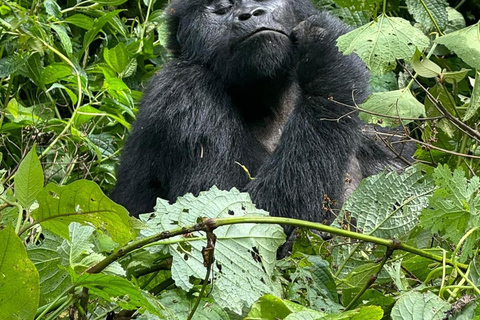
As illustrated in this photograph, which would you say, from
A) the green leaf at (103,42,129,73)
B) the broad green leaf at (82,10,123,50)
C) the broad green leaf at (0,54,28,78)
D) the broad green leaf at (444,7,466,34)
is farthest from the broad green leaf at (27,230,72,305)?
the broad green leaf at (444,7,466,34)

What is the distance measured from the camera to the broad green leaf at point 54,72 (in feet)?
11.3

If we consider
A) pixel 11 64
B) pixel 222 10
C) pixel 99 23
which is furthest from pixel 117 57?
pixel 222 10

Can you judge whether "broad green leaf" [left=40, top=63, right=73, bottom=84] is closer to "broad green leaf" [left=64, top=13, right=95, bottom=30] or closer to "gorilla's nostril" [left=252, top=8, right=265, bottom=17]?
"broad green leaf" [left=64, top=13, right=95, bottom=30]

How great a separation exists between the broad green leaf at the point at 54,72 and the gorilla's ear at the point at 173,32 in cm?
47

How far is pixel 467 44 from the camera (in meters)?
1.87

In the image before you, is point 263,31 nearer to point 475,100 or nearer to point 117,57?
point 117,57

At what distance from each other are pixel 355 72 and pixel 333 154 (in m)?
0.39

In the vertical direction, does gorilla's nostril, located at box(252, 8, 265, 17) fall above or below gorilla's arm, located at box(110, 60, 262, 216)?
above

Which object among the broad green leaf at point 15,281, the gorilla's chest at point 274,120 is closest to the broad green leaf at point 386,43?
the broad green leaf at point 15,281

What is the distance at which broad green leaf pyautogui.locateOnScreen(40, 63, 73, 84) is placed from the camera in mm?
3459

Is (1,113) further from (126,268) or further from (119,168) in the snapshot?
(126,268)

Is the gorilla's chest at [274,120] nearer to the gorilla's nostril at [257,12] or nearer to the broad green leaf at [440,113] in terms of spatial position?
the gorilla's nostril at [257,12]

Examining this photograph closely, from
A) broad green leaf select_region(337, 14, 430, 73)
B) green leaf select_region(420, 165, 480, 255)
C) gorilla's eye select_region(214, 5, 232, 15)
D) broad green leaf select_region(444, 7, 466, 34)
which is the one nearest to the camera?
green leaf select_region(420, 165, 480, 255)

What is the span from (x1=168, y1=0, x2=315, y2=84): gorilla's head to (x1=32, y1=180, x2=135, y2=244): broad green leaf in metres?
1.78
